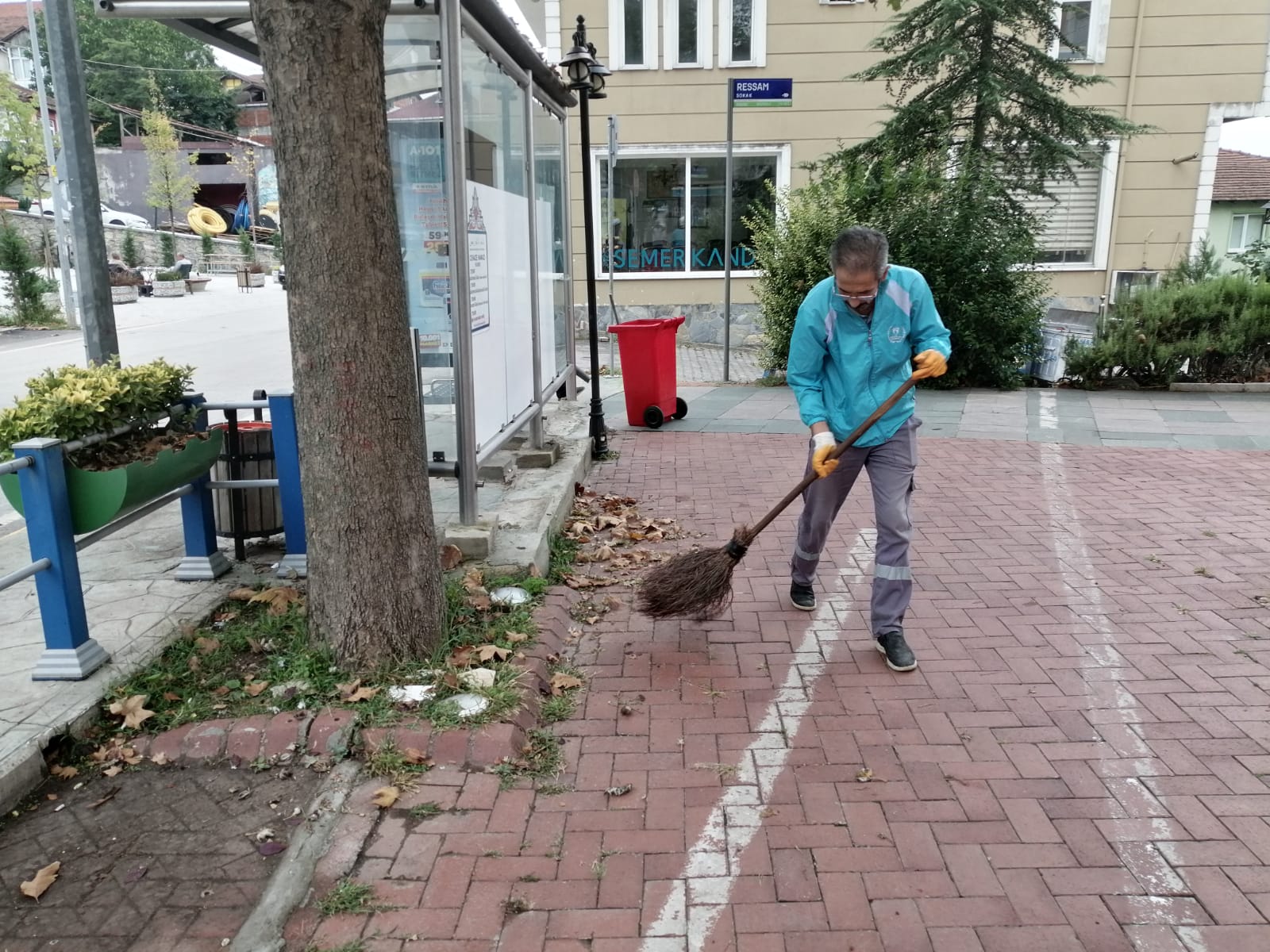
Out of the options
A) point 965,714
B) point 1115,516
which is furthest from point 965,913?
point 1115,516

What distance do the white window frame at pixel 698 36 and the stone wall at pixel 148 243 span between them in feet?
69.4

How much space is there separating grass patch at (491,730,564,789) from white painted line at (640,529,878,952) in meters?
0.63

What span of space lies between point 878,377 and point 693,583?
124 cm

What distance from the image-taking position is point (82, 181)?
19.2ft

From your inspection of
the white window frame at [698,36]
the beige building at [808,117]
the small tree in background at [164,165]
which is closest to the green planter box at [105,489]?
the beige building at [808,117]

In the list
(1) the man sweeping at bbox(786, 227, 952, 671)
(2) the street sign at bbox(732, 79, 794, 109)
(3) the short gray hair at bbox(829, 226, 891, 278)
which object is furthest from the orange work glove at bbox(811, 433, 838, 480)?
(2) the street sign at bbox(732, 79, 794, 109)

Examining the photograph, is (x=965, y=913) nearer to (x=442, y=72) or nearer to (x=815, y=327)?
(x=815, y=327)

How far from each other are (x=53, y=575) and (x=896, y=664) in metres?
3.40

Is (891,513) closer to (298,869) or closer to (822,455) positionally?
(822,455)

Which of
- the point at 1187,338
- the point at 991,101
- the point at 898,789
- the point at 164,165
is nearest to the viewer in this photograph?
the point at 898,789

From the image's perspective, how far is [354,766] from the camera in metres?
3.46

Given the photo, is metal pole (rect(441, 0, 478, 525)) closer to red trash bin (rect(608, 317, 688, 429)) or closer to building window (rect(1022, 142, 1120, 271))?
red trash bin (rect(608, 317, 688, 429))

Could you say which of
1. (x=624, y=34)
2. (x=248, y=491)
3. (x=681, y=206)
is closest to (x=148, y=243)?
(x=624, y=34)

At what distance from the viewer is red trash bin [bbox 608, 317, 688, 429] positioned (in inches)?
359
